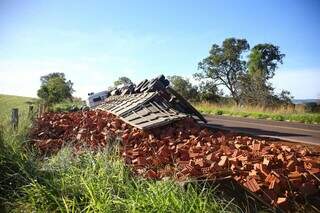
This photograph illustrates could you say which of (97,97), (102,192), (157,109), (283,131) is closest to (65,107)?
(97,97)

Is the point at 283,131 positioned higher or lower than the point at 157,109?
lower

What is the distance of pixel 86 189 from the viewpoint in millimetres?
4883

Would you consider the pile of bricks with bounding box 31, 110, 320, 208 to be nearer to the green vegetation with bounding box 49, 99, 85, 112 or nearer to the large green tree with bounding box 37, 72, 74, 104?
the green vegetation with bounding box 49, 99, 85, 112

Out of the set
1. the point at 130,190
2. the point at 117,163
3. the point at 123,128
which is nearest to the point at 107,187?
the point at 130,190

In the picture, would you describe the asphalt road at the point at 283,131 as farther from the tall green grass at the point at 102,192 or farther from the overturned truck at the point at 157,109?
the tall green grass at the point at 102,192

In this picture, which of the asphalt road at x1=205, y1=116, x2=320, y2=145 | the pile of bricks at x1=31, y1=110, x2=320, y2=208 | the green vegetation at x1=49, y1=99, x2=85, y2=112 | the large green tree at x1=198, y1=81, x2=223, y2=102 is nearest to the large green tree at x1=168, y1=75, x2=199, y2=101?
the large green tree at x1=198, y1=81, x2=223, y2=102

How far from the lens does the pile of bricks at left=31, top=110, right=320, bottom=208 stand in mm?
5566

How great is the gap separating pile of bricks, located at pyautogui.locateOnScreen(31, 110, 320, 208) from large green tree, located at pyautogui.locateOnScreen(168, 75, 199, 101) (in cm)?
3592

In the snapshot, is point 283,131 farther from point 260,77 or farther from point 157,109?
point 260,77

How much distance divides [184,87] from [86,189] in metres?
42.8

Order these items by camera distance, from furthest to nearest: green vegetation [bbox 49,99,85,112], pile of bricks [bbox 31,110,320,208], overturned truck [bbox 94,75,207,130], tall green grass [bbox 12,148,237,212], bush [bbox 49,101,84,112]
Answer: green vegetation [bbox 49,99,85,112] → bush [bbox 49,101,84,112] → overturned truck [bbox 94,75,207,130] → pile of bricks [bbox 31,110,320,208] → tall green grass [bbox 12,148,237,212]

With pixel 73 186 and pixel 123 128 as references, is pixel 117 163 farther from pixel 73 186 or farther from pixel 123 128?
pixel 123 128

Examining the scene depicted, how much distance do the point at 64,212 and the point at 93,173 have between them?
2.36 feet

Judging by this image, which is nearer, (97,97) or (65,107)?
(97,97)
